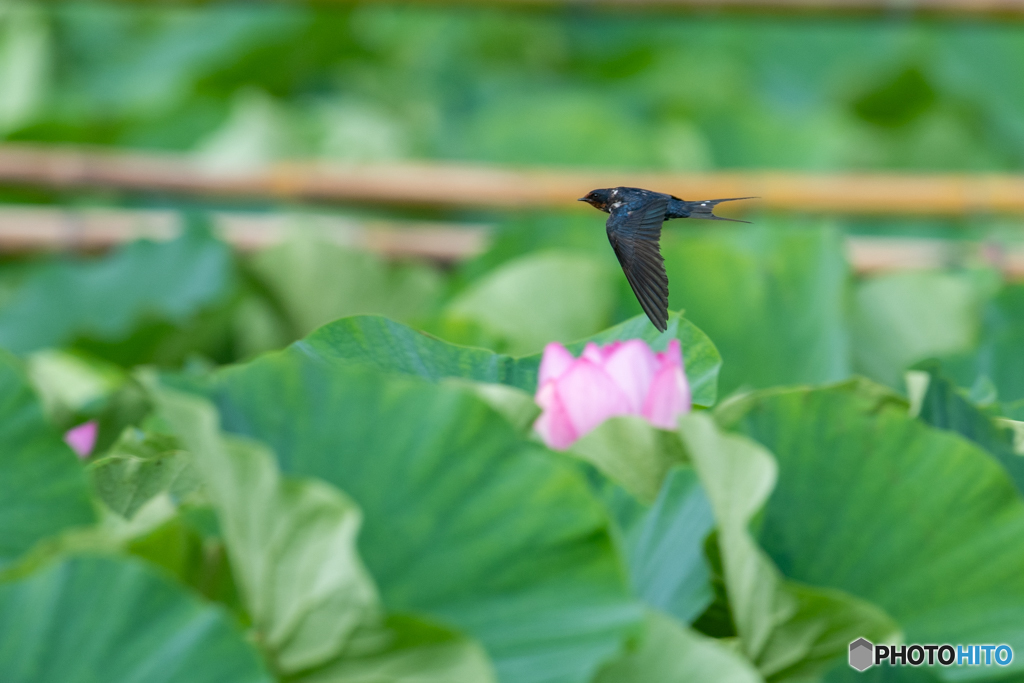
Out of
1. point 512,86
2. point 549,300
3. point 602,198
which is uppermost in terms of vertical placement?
point 602,198

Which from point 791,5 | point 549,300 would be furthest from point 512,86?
point 549,300

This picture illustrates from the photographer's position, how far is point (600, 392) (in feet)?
0.94

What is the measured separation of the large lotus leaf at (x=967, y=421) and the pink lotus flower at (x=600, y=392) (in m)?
0.07

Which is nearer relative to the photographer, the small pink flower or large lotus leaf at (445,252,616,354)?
the small pink flower

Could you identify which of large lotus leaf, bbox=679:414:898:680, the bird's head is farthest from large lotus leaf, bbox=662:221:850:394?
large lotus leaf, bbox=679:414:898:680

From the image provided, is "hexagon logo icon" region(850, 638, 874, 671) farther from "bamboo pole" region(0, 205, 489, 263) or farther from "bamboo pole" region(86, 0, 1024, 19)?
"bamboo pole" region(86, 0, 1024, 19)

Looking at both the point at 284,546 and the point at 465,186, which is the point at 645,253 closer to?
the point at 284,546

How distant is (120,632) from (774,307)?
38 centimetres

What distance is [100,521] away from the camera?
10.2 inches

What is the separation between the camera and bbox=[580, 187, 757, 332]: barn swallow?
0.93ft

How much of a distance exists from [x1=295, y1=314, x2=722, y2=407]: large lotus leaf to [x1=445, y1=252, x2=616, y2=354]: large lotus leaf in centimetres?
27

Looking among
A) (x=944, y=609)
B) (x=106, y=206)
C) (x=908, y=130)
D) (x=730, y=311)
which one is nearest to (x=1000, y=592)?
(x=944, y=609)

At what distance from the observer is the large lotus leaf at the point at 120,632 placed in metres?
0.21

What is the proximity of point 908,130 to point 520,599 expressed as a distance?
1619 millimetres
